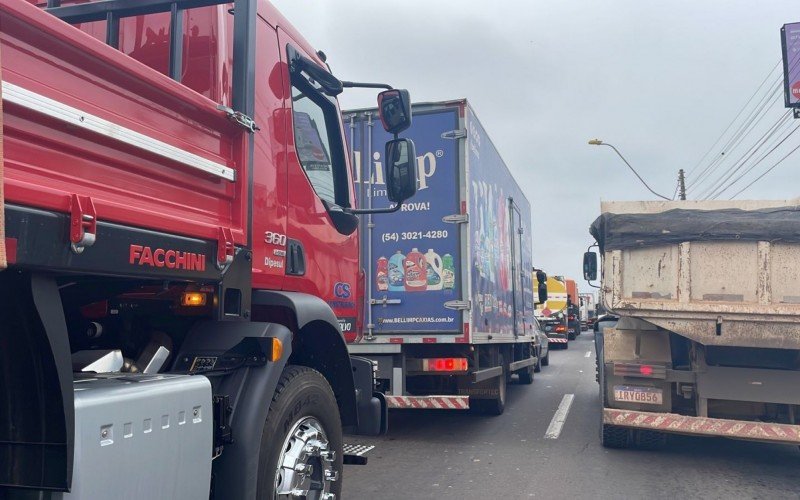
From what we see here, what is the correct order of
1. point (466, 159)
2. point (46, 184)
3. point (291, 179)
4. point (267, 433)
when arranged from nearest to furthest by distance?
point (46, 184), point (267, 433), point (291, 179), point (466, 159)

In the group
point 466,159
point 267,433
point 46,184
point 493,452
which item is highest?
point 466,159

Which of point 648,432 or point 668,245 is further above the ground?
point 668,245

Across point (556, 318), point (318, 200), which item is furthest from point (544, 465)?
point (556, 318)

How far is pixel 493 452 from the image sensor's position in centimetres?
720

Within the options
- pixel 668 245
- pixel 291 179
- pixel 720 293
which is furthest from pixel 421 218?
pixel 291 179

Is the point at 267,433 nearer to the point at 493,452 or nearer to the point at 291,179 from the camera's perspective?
the point at 291,179

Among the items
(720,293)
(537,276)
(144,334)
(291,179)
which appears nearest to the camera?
(144,334)

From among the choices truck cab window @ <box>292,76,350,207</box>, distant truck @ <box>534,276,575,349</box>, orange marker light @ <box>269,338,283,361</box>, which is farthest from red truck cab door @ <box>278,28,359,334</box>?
distant truck @ <box>534,276,575,349</box>

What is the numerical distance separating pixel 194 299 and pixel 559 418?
7449 mm

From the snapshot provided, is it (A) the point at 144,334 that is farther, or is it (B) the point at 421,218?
(B) the point at 421,218

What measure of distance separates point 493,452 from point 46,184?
598 centimetres

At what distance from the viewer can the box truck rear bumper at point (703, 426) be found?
6043mm

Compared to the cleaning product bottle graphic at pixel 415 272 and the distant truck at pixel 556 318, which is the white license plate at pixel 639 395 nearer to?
the cleaning product bottle graphic at pixel 415 272

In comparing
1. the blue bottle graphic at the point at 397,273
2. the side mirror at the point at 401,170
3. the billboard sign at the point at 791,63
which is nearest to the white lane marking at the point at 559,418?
the blue bottle graphic at the point at 397,273
